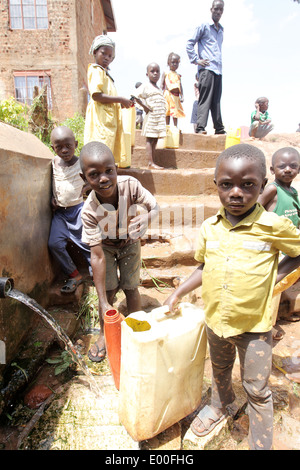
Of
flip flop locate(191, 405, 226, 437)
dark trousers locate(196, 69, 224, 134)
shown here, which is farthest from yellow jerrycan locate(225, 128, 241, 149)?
flip flop locate(191, 405, 226, 437)

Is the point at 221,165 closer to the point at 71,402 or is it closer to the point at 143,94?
the point at 71,402

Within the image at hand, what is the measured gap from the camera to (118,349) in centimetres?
153

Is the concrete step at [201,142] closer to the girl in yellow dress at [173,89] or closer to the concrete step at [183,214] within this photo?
the girl in yellow dress at [173,89]

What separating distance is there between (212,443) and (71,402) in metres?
0.80

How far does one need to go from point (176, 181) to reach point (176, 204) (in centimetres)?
61

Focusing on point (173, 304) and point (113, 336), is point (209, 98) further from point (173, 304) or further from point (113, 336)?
point (113, 336)

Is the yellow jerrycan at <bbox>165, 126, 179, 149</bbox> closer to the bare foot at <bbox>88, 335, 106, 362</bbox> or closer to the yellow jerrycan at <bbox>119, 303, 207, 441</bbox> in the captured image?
the bare foot at <bbox>88, 335, 106, 362</bbox>

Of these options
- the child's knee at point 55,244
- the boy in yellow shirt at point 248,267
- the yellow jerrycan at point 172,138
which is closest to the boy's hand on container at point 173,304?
the boy in yellow shirt at point 248,267

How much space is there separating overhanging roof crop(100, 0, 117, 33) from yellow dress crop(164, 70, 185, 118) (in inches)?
482

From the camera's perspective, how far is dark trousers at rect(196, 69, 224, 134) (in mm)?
4965

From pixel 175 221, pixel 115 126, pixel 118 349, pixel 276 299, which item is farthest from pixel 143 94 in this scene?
pixel 118 349

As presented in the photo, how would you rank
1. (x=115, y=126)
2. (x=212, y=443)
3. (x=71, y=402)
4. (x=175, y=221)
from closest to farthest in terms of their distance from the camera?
(x=212, y=443) → (x=71, y=402) → (x=115, y=126) → (x=175, y=221)

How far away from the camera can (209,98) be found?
16.4 feet

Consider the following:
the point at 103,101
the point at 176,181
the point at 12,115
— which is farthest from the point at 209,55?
the point at 12,115
